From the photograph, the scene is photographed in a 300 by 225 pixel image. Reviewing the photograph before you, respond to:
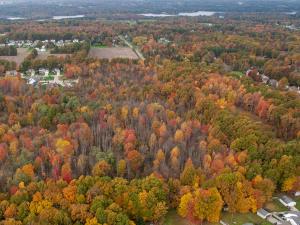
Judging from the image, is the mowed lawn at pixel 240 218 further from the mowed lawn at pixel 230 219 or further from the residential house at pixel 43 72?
the residential house at pixel 43 72

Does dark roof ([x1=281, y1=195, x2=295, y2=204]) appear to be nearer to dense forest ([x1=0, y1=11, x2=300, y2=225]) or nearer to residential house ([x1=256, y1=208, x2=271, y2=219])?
dense forest ([x1=0, y1=11, x2=300, y2=225])

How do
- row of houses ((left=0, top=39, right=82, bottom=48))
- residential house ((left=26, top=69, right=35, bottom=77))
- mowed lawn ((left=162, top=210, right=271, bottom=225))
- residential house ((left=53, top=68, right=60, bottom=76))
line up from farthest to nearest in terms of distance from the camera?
row of houses ((left=0, top=39, right=82, bottom=48)) < residential house ((left=53, top=68, right=60, bottom=76)) < residential house ((left=26, top=69, right=35, bottom=77)) < mowed lawn ((left=162, top=210, right=271, bottom=225))

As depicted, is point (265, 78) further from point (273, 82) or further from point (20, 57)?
point (20, 57)

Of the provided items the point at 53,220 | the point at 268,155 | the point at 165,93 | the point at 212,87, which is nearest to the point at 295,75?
the point at 212,87

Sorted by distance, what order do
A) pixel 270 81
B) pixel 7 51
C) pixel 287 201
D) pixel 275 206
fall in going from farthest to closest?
pixel 7 51 → pixel 270 81 → pixel 287 201 → pixel 275 206

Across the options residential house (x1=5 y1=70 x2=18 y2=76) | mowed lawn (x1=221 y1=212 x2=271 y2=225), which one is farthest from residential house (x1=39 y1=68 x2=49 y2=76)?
mowed lawn (x1=221 y1=212 x2=271 y2=225)

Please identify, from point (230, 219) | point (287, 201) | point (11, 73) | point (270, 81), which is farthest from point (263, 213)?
point (11, 73)

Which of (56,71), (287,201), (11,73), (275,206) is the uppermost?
(56,71)
